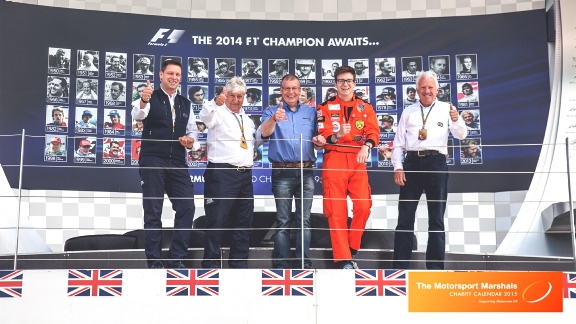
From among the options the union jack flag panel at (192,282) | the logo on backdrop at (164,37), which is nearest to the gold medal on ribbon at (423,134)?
the union jack flag panel at (192,282)

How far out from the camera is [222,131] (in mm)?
4398

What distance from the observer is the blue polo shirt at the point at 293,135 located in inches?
173

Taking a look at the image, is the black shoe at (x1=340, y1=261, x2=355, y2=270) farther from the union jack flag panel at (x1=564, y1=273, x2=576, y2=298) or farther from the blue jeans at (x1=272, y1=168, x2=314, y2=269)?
the union jack flag panel at (x1=564, y1=273, x2=576, y2=298)

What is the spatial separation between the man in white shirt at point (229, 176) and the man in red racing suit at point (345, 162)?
38 centimetres

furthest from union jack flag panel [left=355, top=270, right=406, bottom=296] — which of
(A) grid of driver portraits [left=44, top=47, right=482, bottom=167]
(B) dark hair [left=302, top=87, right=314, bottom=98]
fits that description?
(B) dark hair [left=302, top=87, right=314, bottom=98]

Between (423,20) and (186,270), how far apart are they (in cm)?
294

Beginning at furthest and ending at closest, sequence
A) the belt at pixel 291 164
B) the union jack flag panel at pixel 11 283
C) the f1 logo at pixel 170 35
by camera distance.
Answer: the f1 logo at pixel 170 35 < the belt at pixel 291 164 < the union jack flag panel at pixel 11 283

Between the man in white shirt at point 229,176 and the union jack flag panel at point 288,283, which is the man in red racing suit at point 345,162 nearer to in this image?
the union jack flag panel at point 288,283

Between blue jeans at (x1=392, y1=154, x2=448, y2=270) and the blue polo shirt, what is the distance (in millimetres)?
500

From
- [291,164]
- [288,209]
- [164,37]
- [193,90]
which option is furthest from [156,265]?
[164,37]

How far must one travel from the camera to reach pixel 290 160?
437 cm

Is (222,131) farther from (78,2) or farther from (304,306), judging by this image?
(78,2)

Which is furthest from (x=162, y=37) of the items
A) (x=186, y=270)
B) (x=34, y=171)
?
(x=186, y=270)

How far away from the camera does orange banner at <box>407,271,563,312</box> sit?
152 inches
